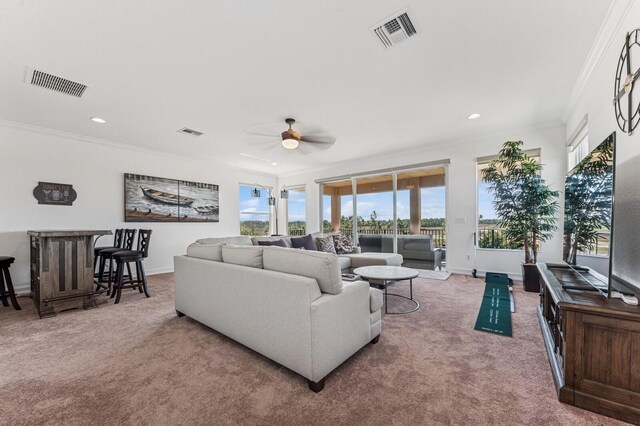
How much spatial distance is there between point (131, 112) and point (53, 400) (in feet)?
10.7

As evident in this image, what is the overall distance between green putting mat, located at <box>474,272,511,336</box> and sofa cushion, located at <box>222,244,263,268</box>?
2.19 meters

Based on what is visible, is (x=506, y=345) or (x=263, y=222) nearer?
(x=506, y=345)

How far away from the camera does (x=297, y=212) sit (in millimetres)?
7848

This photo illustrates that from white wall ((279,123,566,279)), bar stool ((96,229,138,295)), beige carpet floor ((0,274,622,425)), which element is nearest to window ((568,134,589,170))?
white wall ((279,123,566,279))

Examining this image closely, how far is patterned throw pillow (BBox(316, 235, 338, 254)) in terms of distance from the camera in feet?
15.5

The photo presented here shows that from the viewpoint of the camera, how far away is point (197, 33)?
2.07 meters

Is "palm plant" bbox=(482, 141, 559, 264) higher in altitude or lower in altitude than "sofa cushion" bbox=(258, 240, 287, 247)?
higher

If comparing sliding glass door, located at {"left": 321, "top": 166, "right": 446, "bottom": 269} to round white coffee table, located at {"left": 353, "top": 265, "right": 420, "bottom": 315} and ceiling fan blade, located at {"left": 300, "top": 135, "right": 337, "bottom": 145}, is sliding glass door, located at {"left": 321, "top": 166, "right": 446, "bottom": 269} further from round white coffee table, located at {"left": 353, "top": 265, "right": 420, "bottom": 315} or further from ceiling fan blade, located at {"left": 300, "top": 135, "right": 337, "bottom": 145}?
ceiling fan blade, located at {"left": 300, "top": 135, "right": 337, "bottom": 145}

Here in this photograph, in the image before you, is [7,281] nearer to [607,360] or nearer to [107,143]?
[107,143]

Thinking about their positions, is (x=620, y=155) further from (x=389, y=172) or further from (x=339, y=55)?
(x=389, y=172)

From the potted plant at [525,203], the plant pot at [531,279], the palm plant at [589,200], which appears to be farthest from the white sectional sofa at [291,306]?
the potted plant at [525,203]

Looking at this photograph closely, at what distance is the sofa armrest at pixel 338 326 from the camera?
5.38 ft

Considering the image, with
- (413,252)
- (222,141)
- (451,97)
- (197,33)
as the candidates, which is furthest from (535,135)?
(222,141)

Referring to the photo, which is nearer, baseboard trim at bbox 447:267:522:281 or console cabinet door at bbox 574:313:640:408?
console cabinet door at bbox 574:313:640:408
